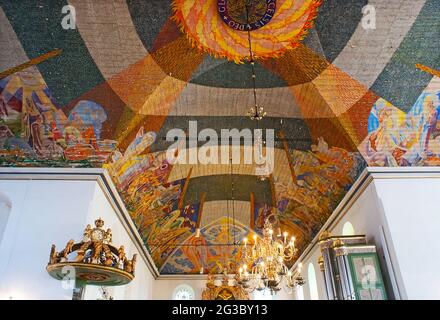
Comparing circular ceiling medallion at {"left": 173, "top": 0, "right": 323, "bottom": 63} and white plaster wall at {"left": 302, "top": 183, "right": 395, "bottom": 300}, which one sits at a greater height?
circular ceiling medallion at {"left": 173, "top": 0, "right": 323, "bottom": 63}

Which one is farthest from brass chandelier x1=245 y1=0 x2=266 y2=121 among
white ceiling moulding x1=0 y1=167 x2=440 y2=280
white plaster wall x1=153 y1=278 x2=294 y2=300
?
white plaster wall x1=153 y1=278 x2=294 y2=300

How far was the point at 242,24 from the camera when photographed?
7270 millimetres

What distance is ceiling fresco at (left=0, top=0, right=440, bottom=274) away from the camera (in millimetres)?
7039

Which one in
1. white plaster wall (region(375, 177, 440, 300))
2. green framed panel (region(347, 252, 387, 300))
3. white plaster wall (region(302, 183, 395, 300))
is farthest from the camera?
white plaster wall (region(302, 183, 395, 300))

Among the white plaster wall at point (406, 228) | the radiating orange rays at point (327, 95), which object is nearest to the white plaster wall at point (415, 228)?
the white plaster wall at point (406, 228)

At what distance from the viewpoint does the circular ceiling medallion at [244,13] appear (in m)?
6.93

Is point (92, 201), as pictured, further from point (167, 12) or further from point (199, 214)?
point (199, 214)

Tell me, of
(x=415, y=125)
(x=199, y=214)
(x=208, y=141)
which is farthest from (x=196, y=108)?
(x=199, y=214)

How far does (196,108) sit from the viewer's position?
938cm

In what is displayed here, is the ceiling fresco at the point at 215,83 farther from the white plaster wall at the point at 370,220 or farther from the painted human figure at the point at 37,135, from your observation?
the white plaster wall at the point at 370,220

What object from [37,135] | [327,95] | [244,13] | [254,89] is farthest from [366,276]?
[37,135]

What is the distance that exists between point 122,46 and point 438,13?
616cm

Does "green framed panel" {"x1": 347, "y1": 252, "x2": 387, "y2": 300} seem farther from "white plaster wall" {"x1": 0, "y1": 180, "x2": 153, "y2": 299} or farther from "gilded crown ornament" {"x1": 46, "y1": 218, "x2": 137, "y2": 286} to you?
"white plaster wall" {"x1": 0, "y1": 180, "x2": 153, "y2": 299}

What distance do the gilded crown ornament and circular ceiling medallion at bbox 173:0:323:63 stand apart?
4390 mm
